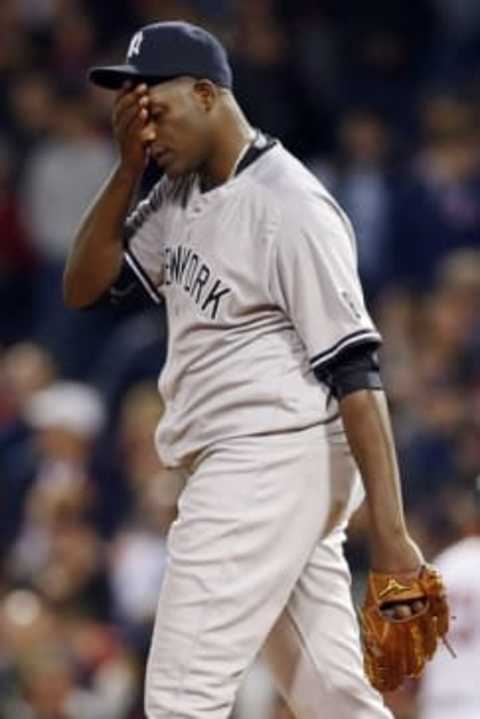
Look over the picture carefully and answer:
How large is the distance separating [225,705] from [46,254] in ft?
20.6

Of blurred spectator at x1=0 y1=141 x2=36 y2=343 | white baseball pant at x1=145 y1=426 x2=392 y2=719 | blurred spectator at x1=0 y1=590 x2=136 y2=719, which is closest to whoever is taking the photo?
white baseball pant at x1=145 y1=426 x2=392 y2=719

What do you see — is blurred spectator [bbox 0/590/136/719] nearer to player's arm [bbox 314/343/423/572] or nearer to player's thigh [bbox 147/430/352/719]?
player's thigh [bbox 147/430/352/719]

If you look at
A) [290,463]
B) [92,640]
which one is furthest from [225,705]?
[92,640]

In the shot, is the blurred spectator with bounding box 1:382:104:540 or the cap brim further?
the blurred spectator with bounding box 1:382:104:540

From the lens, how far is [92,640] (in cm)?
851

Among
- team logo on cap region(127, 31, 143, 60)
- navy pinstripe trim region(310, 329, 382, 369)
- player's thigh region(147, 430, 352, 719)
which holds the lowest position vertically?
player's thigh region(147, 430, 352, 719)

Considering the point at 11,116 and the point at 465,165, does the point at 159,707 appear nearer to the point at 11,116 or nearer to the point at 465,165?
the point at 465,165

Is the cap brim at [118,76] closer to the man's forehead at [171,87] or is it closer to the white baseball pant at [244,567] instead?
the man's forehead at [171,87]

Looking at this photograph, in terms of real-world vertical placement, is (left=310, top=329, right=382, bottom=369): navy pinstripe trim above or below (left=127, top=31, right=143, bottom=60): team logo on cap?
below

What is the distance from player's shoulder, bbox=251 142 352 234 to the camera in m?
4.90

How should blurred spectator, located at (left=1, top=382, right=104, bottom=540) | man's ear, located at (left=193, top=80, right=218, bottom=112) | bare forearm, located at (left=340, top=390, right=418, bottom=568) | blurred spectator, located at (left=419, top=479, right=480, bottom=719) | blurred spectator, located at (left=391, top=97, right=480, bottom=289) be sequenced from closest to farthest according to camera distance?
bare forearm, located at (left=340, top=390, right=418, bottom=568)
man's ear, located at (left=193, top=80, right=218, bottom=112)
blurred spectator, located at (left=419, top=479, right=480, bottom=719)
blurred spectator, located at (left=1, top=382, right=104, bottom=540)
blurred spectator, located at (left=391, top=97, right=480, bottom=289)

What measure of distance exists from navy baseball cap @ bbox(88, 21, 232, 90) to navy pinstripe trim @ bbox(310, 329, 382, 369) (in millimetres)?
589

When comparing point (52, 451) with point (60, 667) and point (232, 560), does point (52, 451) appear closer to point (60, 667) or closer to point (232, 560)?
point (60, 667)

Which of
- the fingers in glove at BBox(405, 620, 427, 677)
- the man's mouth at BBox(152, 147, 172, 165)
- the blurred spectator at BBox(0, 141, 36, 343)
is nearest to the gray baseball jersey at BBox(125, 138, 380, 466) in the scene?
the man's mouth at BBox(152, 147, 172, 165)
